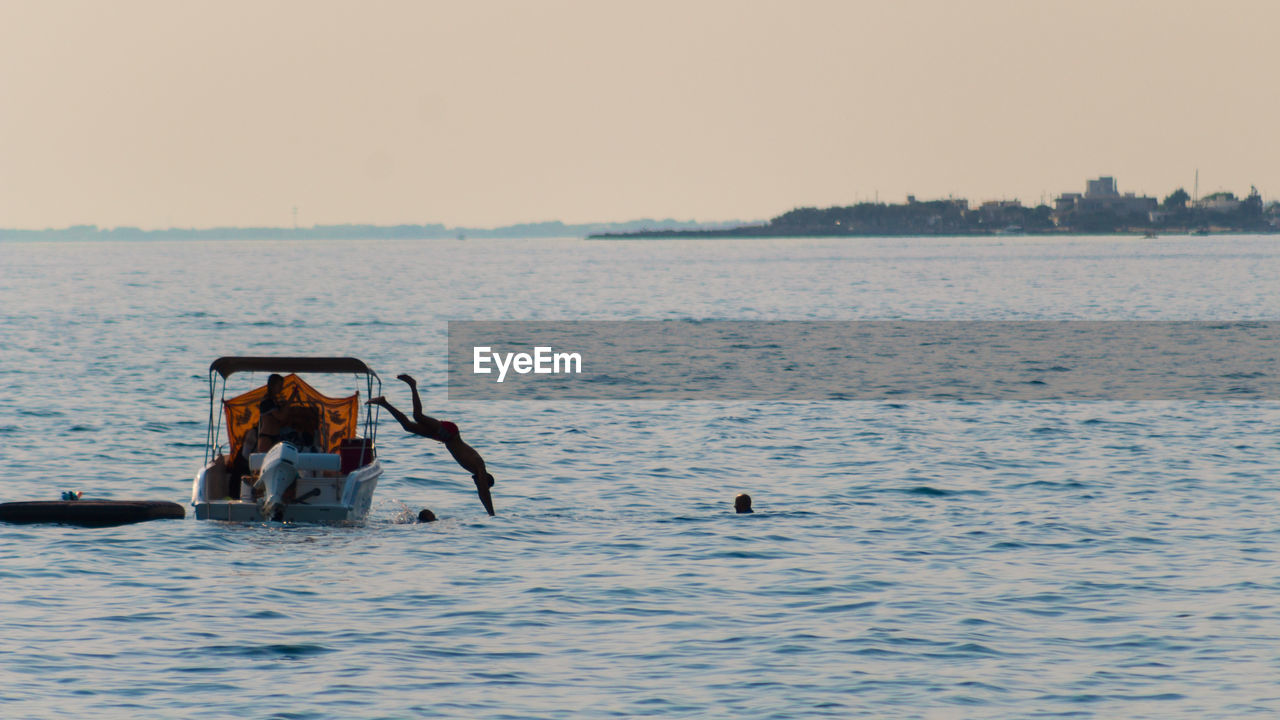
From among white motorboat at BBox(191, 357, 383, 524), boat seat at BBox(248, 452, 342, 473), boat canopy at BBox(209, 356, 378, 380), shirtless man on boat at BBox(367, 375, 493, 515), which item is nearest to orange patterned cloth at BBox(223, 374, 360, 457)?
white motorboat at BBox(191, 357, 383, 524)

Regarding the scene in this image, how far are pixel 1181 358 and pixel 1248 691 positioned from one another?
52.1 meters

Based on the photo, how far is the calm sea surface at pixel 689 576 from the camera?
1472 cm

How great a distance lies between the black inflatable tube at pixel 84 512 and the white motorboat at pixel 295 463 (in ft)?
2.57

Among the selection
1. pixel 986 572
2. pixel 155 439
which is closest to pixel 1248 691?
pixel 986 572

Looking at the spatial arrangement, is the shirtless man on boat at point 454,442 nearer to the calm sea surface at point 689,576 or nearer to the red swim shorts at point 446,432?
the red swim shorts at point 446,432

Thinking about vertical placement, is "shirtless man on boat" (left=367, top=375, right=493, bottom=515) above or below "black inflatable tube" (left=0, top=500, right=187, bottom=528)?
above

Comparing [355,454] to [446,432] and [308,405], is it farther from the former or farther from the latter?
[446,432]

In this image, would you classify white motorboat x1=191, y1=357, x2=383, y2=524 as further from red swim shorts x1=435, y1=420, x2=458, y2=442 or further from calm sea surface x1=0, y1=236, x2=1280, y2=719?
red swim shorts x1=435, y1=420, x2=458, y2=442

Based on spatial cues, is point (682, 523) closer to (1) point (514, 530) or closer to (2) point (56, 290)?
(1) point (514, 530)

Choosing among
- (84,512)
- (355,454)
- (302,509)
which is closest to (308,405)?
(355,454)

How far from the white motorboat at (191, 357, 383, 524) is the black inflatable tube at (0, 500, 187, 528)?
0.78 meters

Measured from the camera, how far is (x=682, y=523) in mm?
24234

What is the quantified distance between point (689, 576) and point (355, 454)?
694cm

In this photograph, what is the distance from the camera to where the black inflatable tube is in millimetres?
23281
